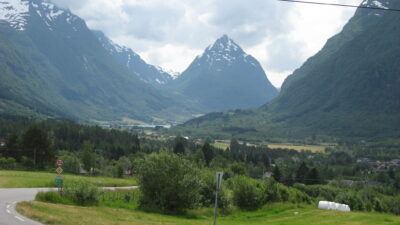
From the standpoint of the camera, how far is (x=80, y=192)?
162 ft

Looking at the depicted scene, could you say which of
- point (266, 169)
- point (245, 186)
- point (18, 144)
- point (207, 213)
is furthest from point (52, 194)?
point (266, 169)

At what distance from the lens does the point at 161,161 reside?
61781 millimetres

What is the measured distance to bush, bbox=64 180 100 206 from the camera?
49062mm

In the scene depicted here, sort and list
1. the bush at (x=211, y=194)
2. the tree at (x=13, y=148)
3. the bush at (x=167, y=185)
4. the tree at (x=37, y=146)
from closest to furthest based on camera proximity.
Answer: the bush at (x=167, y=185)
the bush at (x=211, y=194)
the tree at (x=37, y=146)
the tree at (x=13, y=148)

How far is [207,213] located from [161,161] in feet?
35.2

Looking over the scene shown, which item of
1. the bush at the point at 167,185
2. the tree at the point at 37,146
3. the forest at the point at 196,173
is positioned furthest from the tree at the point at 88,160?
the bush at the point at 167,185

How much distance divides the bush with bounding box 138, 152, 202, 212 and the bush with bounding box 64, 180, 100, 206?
1154 centimetres

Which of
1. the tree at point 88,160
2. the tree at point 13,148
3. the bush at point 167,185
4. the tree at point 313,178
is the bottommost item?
the tree at point 313,178

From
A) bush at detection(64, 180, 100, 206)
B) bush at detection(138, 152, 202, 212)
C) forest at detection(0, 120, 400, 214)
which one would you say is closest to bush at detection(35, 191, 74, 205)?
bush at detection(64, 180, 100, 206)

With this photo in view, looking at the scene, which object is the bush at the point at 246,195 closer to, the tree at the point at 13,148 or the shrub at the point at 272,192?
the shrub at the point at 272,192

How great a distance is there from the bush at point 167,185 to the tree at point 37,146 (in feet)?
200

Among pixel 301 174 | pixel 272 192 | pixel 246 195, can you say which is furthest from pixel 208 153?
pixel 246 195

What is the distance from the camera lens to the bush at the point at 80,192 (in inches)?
1932

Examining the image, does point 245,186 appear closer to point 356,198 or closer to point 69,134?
point 356,198
